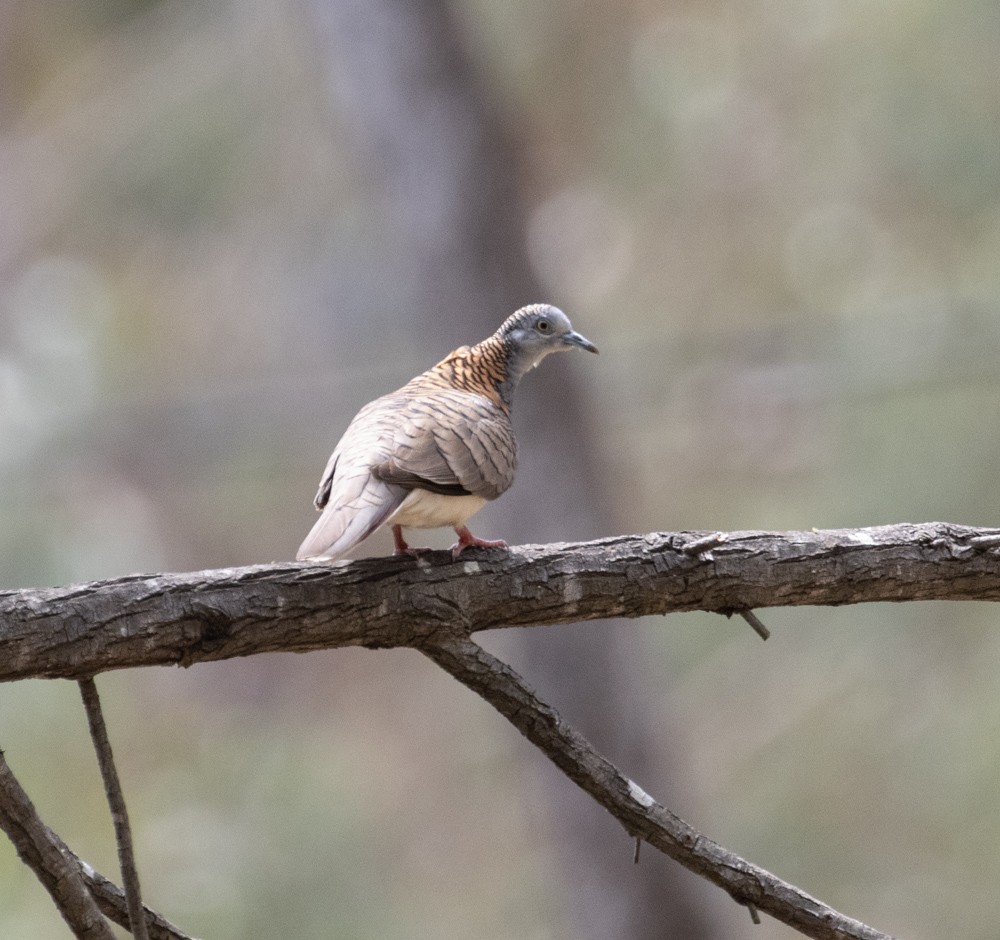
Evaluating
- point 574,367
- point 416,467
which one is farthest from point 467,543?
point 574,367

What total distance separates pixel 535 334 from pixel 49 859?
4.79ft

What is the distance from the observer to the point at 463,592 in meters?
2.12

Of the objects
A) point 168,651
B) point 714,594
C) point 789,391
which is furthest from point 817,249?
point 168,651

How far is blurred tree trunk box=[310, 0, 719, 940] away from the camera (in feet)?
17.1

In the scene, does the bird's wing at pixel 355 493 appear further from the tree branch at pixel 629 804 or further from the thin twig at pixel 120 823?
the thin twig at pixel 120 823

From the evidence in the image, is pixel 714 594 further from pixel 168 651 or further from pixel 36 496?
pixel 36 496

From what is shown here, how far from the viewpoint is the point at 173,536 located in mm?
8758

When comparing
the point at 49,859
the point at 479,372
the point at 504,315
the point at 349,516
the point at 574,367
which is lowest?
the point at 49,859

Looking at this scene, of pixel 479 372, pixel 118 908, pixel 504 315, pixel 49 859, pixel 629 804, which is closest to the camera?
pixel 49 859

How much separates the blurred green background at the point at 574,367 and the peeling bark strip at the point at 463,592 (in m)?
4.50

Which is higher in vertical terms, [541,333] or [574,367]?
[574,367]

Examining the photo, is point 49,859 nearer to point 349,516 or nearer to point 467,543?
point 349,516

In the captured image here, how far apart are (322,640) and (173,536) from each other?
6971 millimetres

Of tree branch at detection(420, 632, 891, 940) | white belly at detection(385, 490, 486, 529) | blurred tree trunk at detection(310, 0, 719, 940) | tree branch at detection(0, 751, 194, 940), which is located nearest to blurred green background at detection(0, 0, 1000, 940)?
blurred tree trunk at detection(310, 0, 719, 940)
